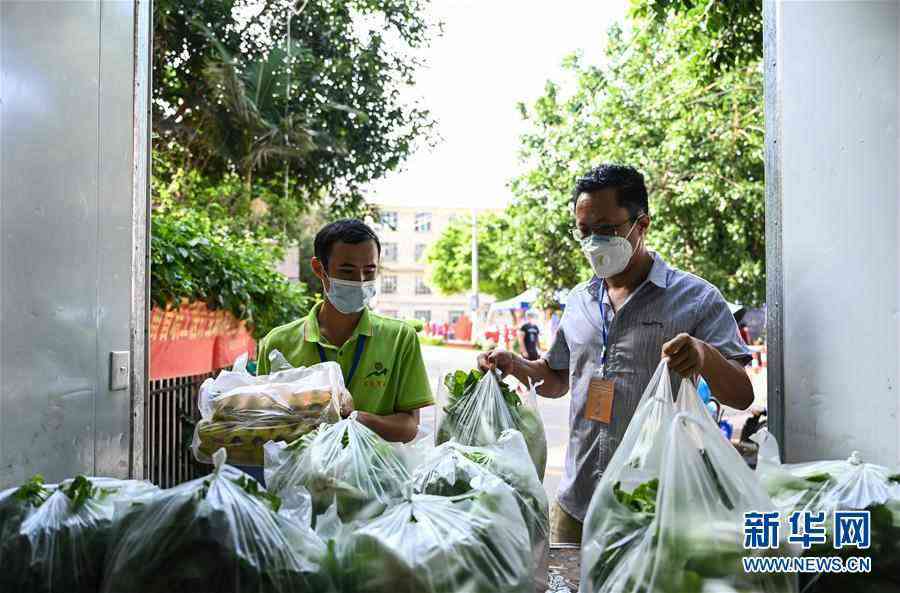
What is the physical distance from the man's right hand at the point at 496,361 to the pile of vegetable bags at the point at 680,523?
3.11ft

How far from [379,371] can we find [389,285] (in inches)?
2419

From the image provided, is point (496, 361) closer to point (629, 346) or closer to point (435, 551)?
point (629, 346)

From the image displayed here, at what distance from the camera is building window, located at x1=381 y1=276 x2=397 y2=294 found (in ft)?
209

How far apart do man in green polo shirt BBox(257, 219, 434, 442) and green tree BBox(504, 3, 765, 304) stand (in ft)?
24.5

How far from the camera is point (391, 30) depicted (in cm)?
1091

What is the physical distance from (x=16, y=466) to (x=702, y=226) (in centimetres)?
1147

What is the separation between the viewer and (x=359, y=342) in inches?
102

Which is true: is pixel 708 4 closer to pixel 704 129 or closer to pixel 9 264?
pixel 9 264

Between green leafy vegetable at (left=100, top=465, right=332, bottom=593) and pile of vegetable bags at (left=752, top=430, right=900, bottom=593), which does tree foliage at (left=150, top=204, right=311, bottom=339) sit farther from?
pile of vegetable bags at (left=752, top=430, right=900, bottom=593)

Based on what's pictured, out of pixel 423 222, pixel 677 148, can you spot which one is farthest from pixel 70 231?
pixel 423 222

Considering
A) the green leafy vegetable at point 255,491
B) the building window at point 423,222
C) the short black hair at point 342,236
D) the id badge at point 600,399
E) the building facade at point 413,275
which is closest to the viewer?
the green leafy vegetable at point 255,491

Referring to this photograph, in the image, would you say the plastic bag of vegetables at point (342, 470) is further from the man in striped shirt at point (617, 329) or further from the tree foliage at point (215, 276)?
the tree foliage at point (215, 276)

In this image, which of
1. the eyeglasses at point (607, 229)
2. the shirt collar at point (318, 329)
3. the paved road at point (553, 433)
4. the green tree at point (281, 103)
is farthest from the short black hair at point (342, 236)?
the green tree at point (281, 103)

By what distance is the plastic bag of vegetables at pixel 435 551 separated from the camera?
111 centimetres
